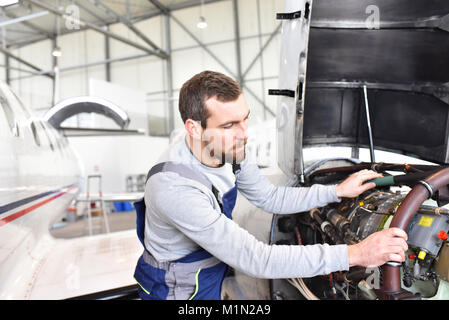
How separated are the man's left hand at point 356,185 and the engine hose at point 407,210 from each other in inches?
15.1

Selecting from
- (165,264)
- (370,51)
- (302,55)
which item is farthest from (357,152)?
(165,264)

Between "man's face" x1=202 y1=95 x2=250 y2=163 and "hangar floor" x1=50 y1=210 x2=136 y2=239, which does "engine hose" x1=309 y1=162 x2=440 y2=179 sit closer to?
"man's face" x1=202 y1=95 x2=250 y2=163

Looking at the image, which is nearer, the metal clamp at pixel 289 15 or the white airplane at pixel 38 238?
the metal clamp at pixel 289 15

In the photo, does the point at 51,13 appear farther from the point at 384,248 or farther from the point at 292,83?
the point at 384,248

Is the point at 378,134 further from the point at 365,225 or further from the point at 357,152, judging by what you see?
the point at 365,225

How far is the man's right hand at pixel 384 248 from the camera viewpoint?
924 mm

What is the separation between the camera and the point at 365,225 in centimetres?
129

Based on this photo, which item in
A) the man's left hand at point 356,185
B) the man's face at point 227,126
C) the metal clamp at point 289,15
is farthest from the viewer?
the man's left hand at point 356,185

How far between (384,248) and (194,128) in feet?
2.47

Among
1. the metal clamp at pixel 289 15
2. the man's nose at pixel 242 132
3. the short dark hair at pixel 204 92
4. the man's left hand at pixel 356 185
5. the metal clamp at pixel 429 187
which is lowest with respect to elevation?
the man's left hand at pixel 356 185

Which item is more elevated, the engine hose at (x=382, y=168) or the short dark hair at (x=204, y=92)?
the short dark hair at (x=204, y=92)

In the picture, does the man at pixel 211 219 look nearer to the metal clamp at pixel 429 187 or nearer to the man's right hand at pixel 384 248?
the man's right hand at pixel 384 248

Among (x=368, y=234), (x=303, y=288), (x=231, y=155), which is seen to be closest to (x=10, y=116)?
(x=231, y=155)

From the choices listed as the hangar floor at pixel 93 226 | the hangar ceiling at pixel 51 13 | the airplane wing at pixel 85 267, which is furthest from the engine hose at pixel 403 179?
the hangar floor at pixel 93 226
